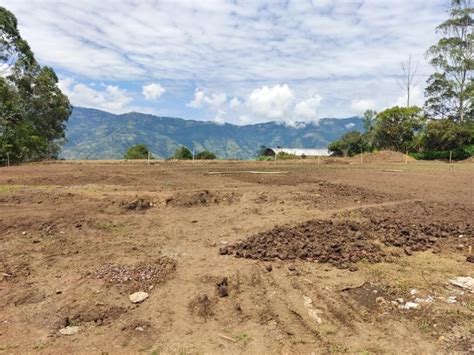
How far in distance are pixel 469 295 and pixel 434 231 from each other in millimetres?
3054

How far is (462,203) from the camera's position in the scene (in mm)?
11422

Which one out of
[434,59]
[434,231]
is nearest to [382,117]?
[434,59]

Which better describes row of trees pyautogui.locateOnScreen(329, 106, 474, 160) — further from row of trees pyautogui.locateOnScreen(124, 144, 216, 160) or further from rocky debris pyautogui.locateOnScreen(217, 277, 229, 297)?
rocky debris pyautogui.locateOnScreen(217, 277, 229, 297)

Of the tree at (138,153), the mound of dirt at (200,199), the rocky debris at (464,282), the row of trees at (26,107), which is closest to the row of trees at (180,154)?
the tree at (138,153)

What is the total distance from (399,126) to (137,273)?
5076cm

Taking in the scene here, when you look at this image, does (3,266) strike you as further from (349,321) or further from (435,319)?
(435,319)

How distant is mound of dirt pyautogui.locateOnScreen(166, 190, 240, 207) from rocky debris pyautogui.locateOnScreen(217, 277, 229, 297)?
5312mm

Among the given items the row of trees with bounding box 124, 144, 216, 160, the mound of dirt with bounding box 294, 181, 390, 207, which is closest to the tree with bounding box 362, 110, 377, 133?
the row of trees with bounding box 124, 144, 216, 160

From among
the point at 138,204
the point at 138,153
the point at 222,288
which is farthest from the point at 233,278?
the point at 138,153

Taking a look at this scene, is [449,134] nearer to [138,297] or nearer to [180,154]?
[180,154]

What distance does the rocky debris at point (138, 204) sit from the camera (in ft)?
33.0

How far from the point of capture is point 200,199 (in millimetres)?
11070

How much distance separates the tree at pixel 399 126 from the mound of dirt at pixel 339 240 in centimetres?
4442

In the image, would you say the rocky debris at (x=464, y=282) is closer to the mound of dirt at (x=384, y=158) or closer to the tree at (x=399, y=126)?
the mound of dirt at (x=384, y=158)
